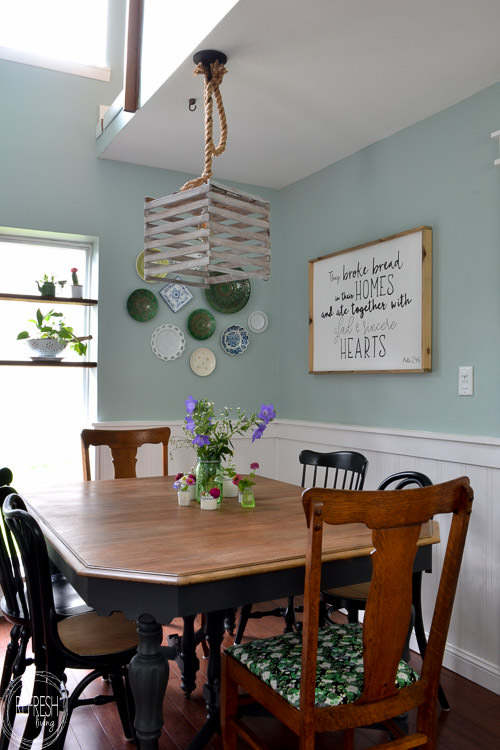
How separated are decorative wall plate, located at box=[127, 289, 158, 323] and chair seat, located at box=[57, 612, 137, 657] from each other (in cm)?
191

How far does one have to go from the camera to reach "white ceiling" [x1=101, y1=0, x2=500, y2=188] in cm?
208

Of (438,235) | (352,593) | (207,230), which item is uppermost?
(438,235)

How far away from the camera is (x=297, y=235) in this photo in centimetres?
383

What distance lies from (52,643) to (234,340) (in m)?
2.42

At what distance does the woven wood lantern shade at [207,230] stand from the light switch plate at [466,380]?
40.4 inches

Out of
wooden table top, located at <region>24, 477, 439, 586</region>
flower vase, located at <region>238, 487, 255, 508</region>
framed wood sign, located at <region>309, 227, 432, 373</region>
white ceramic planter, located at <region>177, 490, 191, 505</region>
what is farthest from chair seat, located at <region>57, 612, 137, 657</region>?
framed wood sign, located at <region>309, 227, 432, 373</region>

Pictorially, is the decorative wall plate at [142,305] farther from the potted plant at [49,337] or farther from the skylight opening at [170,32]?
the skylight opening at [170,32]

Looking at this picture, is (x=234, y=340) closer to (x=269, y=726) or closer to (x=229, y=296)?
(x=229, y=296)

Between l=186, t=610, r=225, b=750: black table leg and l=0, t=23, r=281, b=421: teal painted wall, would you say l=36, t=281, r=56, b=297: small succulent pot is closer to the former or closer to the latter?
l=0, t=23, r=281, b=421: teal painted wall

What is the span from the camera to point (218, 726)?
2.02 metres

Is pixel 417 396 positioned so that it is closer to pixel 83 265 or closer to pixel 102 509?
pixel 102 509

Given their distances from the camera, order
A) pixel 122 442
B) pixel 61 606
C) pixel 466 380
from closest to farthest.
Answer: pixel 61 606 < pixel 466 380 < pixel 122 442

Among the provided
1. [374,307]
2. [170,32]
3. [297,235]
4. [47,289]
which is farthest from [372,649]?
[297,235]

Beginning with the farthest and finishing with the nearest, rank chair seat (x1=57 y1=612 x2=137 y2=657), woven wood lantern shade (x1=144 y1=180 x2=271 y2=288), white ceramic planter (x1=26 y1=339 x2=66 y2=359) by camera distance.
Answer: white ceramic planter (x1=26 y1=339 x2=66 y2=359), woven wood lantern shade (x1=144 y1=180 x2=271 y2=288), chair seat (x1=57 y1=612 x2=137 y2=657)
